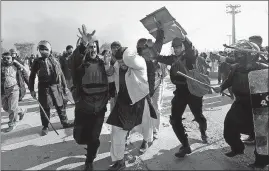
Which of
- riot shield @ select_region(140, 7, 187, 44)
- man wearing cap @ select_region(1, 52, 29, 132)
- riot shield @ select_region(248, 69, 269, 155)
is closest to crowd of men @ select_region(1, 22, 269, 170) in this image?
riot shield @ select_region(140, 7, 187, 44)

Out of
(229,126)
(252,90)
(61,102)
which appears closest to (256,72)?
(252,90)

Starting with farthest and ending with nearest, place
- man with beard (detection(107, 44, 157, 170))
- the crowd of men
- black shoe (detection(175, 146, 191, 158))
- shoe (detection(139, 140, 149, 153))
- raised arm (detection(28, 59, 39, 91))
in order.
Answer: raised arm (detection(28, 59, 39, 91)) < shoe (detection(139, 140, 149, 153)) < black shoe (detection(175, 146, 191, 158)) < man with beard (detection(107, 44, 157, 170)) < the crowd of men

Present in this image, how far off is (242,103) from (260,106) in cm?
42

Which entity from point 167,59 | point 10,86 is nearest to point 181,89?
point 167,59

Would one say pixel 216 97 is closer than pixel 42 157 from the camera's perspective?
No

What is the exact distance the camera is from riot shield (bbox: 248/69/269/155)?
3252 mm

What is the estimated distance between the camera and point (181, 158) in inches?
166

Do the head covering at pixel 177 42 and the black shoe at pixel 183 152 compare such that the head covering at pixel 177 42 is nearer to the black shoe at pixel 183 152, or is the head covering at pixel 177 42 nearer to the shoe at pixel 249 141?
the black shoe at pixel 183 152

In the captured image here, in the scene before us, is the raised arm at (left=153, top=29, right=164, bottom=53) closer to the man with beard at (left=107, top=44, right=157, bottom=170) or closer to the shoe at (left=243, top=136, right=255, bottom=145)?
the man with beard at (left=107, top=44, right=157, bottom=170)

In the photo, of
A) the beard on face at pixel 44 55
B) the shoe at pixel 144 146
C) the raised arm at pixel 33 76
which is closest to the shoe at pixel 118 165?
the shoe at pixel 144 146

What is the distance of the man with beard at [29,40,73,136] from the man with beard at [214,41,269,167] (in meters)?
3.80

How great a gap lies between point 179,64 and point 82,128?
1.87 meters

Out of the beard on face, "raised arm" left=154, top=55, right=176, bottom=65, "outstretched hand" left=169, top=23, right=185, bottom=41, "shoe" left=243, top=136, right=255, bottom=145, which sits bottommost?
"shoe" left=243, top=136, right=255, bottom=145

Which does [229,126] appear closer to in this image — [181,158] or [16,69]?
[181,158]
